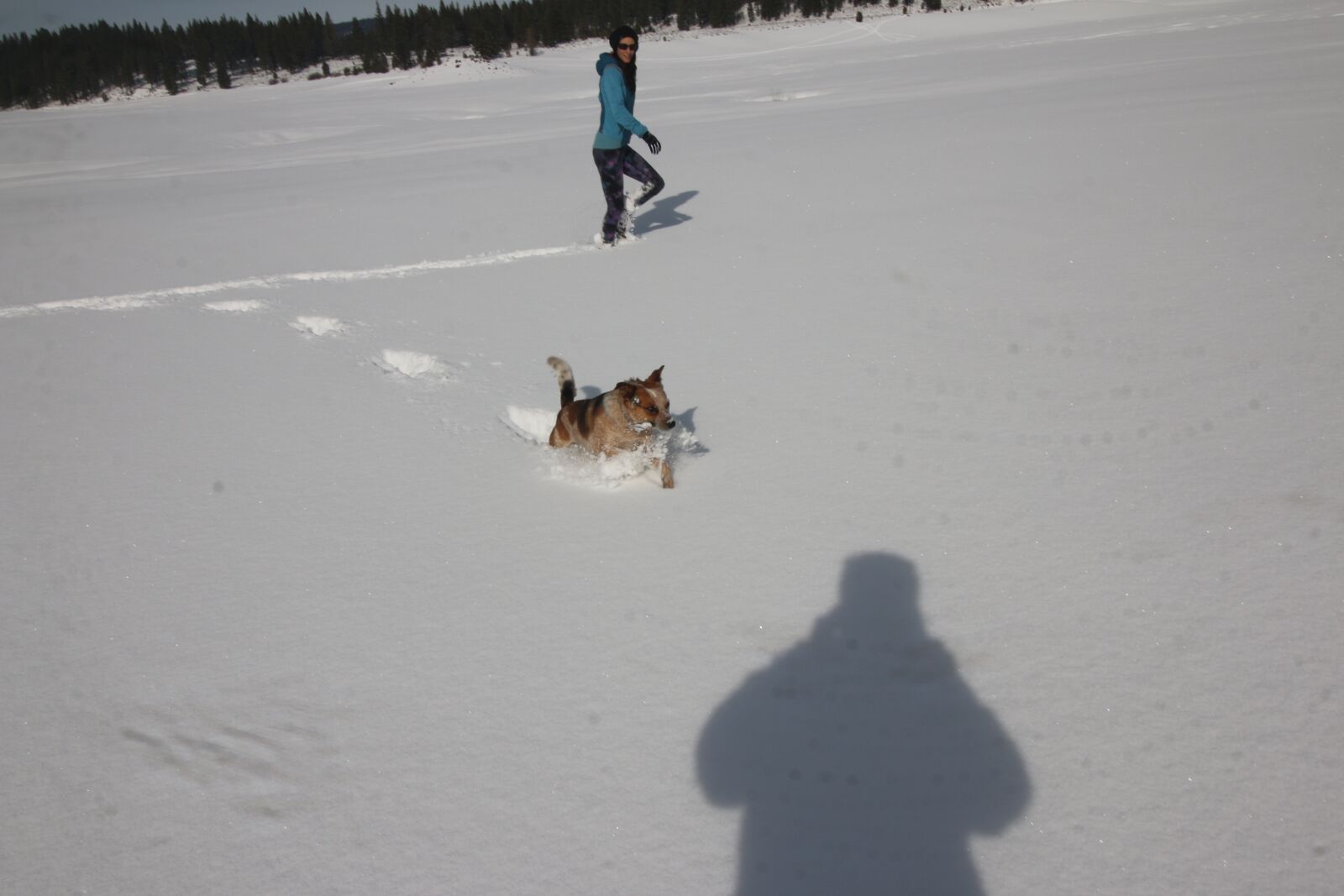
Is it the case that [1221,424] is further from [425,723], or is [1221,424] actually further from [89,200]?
[89,200]

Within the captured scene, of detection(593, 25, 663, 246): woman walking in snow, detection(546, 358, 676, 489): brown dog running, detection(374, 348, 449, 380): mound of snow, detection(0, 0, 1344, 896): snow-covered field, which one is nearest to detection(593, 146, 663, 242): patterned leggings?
detection(593, 25, 663, 246): woman walking in snow

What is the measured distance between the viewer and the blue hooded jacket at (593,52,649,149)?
7379 millimetres

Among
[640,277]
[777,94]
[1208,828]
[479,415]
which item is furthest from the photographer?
[777,94]

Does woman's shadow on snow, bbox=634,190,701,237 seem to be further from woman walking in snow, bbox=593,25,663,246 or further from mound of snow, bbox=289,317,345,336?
mound of snow, bbox=289,317,345,336

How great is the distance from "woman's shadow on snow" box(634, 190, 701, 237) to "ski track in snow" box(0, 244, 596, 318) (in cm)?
101

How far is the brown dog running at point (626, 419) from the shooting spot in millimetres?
3664

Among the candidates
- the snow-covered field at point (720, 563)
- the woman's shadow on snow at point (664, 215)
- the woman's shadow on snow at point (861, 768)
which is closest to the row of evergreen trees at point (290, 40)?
the woman's shadow on snow at point (664, 215)

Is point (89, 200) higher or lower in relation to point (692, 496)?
higher

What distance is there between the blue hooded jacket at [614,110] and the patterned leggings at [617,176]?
10 cm

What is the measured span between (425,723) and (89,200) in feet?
47.7

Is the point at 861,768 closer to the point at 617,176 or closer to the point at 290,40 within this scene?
the point at 617,176

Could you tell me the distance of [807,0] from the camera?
57156mm

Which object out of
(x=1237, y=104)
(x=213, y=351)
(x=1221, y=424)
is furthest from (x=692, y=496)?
(x=1237, y=104)

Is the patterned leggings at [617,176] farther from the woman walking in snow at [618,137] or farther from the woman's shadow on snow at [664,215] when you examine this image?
the woman's shadow on snow at [664,215]
